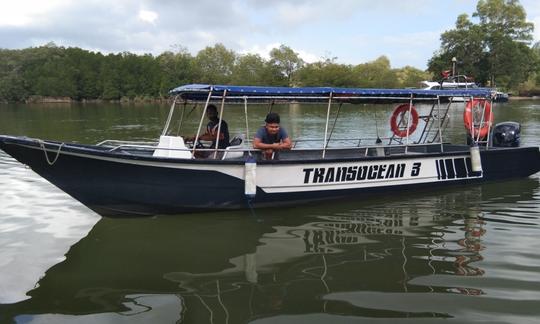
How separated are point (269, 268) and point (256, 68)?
103885 millimetres

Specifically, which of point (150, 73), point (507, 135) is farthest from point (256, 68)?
point (507, 135)

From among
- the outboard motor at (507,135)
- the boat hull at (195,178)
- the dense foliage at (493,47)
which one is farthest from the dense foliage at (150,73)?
the boat hull at (195,178)

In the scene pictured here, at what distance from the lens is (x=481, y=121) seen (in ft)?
35.7

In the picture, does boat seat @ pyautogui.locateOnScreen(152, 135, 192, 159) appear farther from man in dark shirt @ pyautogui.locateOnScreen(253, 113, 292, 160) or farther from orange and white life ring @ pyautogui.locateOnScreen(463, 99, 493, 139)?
orange and white life ring @ pyautogui.locateOnScreen(463, 99, 493, 139)

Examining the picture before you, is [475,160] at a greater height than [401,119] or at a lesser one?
lesser

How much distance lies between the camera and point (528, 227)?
7500 mm

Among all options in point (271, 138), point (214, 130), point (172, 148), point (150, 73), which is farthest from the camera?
point (150, 73)

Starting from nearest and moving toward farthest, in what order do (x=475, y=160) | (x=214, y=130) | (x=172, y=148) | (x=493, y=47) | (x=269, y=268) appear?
1. (x=269, y=268)
2. (x=172, y=148)
3. (x=214, y=130)
4. (x=475, y=160)
5. (x=493, y=47)

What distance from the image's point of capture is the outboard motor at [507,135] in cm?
1106

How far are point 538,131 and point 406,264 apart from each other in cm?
2088

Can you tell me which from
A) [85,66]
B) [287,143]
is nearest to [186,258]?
[287,143]

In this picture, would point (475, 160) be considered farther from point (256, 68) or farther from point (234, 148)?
point (256, 68)

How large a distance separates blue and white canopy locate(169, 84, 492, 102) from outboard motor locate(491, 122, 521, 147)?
132 cm

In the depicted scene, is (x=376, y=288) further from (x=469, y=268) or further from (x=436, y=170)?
(x=436, y=170)
